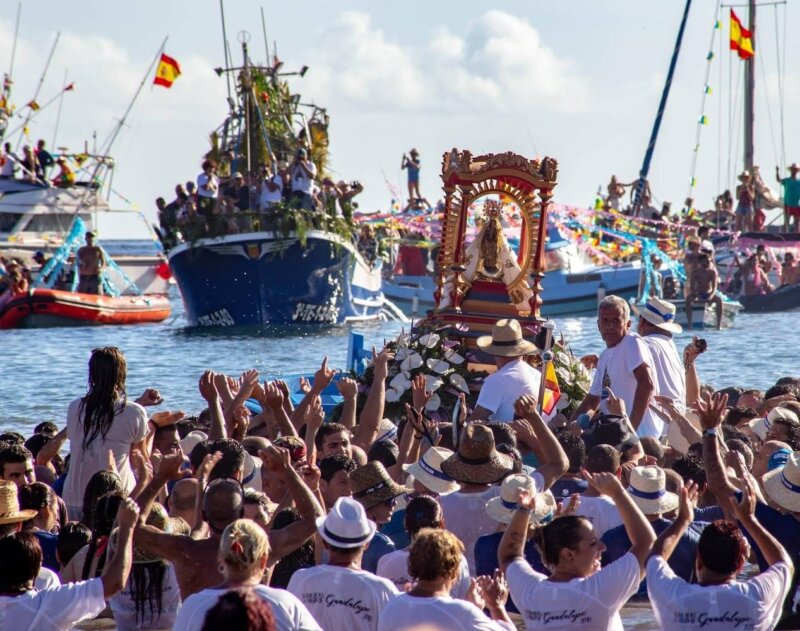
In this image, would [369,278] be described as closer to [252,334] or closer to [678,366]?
[252,334]

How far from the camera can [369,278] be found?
126 feet

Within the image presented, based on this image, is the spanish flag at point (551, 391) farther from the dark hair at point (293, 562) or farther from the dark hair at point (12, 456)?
the dark hair at point (293, 562)

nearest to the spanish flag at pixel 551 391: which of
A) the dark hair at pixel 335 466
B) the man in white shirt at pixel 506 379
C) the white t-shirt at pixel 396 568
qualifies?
the man in white shirt at pixel 506 379

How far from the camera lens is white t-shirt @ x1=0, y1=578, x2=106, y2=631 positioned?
5.53 m

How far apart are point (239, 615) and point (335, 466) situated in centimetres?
336

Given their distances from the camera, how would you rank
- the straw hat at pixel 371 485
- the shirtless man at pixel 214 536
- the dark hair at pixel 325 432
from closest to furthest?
the shirtless man at pixel 214 536, the straw hat at pixel 371 485, the dark hair at pixel 325 432

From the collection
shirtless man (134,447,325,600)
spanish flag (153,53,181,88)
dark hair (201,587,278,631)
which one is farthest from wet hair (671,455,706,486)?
spanish flag (153,53,181,88)

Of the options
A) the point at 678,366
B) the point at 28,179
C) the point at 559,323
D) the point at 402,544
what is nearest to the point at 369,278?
the point at 559,323

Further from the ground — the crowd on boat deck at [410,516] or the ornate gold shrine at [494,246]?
the ornate gold shrine at [494,246]

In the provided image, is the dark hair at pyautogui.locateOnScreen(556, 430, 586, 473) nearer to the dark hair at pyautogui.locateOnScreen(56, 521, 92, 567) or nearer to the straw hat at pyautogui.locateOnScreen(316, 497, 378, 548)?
the straw hat at pyautogui.locateOnScreen(316, 497, 378, 548)

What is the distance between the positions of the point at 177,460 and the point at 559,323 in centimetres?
3252

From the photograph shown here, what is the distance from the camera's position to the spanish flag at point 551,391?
453 inches

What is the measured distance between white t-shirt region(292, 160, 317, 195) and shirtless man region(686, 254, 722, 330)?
27.5ft

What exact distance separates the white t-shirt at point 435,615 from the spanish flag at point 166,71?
31.1 metres
